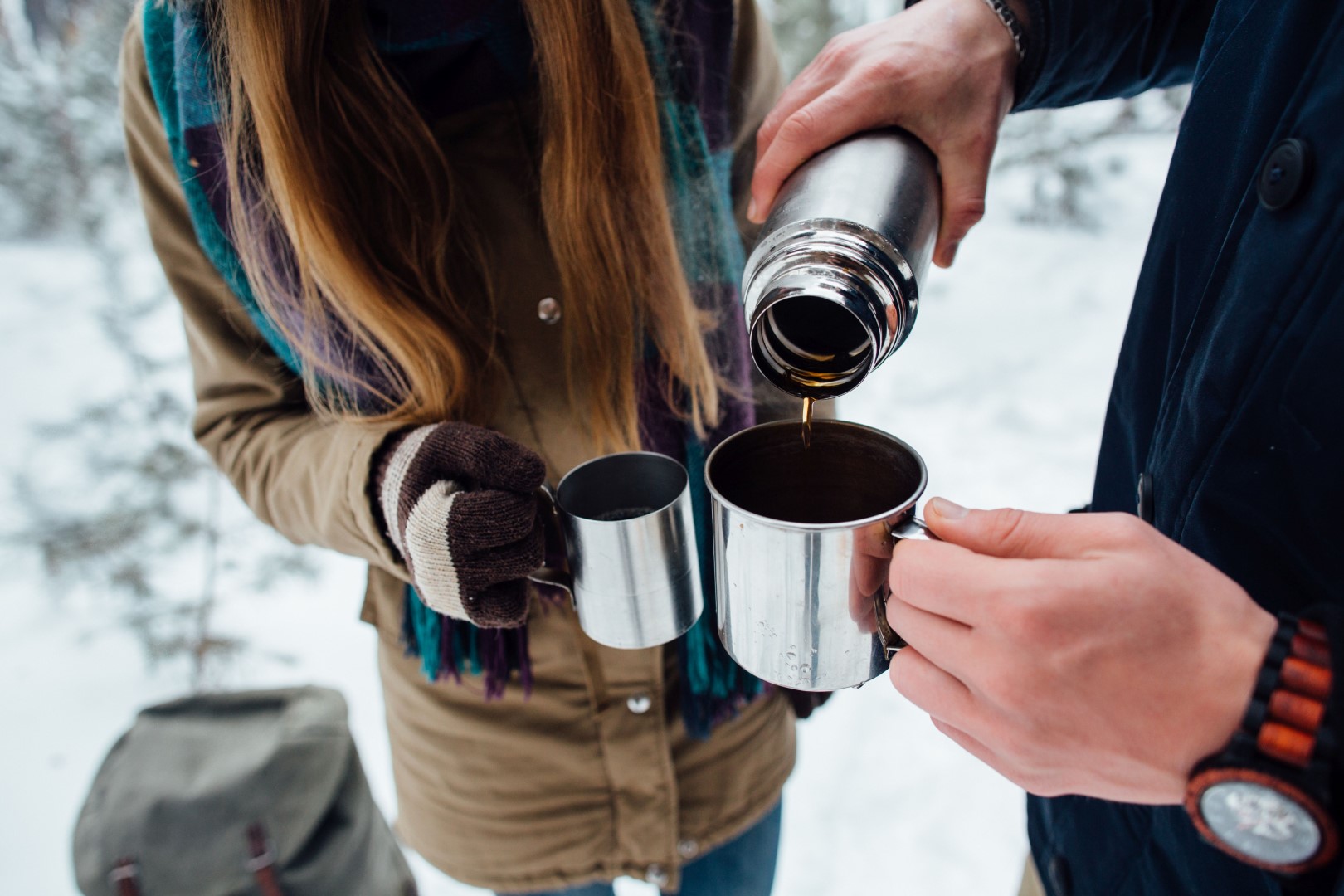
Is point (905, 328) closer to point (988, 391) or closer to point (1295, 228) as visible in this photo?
point (1295, 228)

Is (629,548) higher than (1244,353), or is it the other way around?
(1244,353)

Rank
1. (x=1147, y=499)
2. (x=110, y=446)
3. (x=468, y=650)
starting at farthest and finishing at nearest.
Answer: (x=110, y=446) < (x=468, y=650) < (x=1147, y=499)

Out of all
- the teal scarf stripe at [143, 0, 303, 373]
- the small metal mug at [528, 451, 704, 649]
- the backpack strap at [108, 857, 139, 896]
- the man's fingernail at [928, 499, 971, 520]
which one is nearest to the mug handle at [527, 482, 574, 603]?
the small metal mug at [528, 451, 704, 649]

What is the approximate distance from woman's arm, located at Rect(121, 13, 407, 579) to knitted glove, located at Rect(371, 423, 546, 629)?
0.25ft

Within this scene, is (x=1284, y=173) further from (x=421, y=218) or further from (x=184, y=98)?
(x=184, y=98)

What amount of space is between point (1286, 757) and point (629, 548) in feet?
1.52

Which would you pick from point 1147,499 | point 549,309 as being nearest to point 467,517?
point 549,309

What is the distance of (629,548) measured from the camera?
2.15ft

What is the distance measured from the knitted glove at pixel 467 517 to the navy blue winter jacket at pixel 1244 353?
0.56 meters

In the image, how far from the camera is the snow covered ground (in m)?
1.75

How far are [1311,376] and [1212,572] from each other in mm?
153

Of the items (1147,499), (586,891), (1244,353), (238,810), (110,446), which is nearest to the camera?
(1244,353)

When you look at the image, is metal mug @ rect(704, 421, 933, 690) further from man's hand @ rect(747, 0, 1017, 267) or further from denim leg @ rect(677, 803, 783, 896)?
denim leg @ rect(677, 803, 783, 896)

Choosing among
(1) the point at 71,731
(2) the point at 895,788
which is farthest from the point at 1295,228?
(1) the point at 71,731
